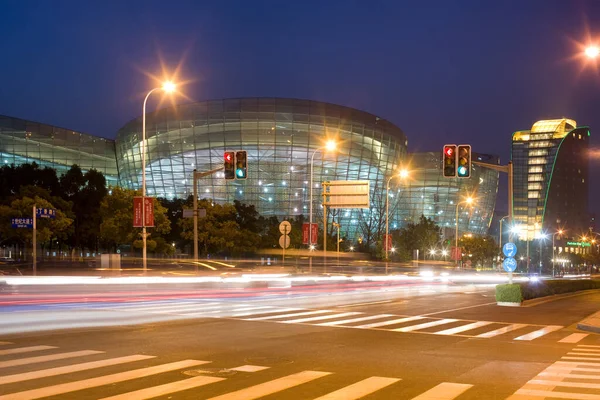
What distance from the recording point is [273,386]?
31.6ft

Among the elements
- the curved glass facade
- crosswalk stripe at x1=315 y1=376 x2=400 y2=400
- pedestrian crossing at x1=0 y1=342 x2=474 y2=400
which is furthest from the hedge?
the curved glass facade

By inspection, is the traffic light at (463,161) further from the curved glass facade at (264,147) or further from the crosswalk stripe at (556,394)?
the curved glass facade at (264,147)

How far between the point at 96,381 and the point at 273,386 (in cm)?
257

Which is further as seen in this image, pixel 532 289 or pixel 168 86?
pixel 532 289

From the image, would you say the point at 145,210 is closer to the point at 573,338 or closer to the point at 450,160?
the point at 450,160

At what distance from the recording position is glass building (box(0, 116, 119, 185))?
101 m

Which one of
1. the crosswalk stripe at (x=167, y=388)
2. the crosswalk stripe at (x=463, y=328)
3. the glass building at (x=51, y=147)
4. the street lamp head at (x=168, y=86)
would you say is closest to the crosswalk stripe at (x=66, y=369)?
the crosswalk stripe at (x=167, y=388)

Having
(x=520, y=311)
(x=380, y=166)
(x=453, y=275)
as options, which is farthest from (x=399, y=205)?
(x=520, y=311)

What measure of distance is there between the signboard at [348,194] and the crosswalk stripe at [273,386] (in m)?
34.0

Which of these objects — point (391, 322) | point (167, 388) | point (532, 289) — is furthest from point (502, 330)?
point (532, 289)

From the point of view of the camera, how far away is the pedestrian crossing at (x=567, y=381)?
9.16m

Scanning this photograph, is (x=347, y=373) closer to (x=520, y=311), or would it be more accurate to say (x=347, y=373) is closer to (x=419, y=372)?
(x=419, y=372)

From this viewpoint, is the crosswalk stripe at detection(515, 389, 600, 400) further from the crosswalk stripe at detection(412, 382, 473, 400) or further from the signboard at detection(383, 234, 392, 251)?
the signboard at detection(383, 234, 392, 251)

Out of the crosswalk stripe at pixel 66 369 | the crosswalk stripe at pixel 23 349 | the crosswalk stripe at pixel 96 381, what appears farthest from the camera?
the crosswalk stripe at pixel 23 349
